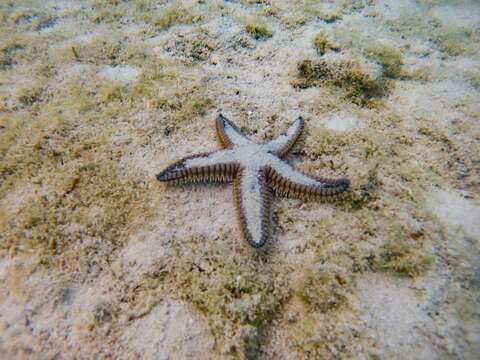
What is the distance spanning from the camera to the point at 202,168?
3.91 meters

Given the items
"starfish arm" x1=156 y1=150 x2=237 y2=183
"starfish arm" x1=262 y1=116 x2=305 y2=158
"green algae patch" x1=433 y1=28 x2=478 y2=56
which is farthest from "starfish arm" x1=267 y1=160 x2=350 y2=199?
"green algae patch" x1=433 y1=28 x2=478 y2=56

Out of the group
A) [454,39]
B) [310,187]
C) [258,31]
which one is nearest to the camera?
[310,187]

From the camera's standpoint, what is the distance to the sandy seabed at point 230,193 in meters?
3.06

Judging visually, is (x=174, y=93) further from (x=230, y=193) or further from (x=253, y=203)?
(x=253, y=203)

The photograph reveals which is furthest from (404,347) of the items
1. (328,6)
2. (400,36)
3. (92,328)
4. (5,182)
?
(328,6)

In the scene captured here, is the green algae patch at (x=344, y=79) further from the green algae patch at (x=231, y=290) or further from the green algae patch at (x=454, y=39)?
the green algae patch at (x=231, y=290)

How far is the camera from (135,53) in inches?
229

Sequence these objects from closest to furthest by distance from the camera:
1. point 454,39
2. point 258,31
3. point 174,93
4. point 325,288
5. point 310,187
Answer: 1. point 325,288
2. point 310,187
3. point 174,93
4. point 258,31
5. point 454,39

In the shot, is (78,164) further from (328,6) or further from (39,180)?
(328,6)

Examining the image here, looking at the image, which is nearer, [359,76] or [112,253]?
[112,253]

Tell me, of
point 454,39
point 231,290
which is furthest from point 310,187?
point 454,39

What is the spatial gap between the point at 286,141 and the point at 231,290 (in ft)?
6.92

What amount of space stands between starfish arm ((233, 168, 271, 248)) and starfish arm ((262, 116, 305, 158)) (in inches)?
16.4

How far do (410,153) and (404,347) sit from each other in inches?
104
